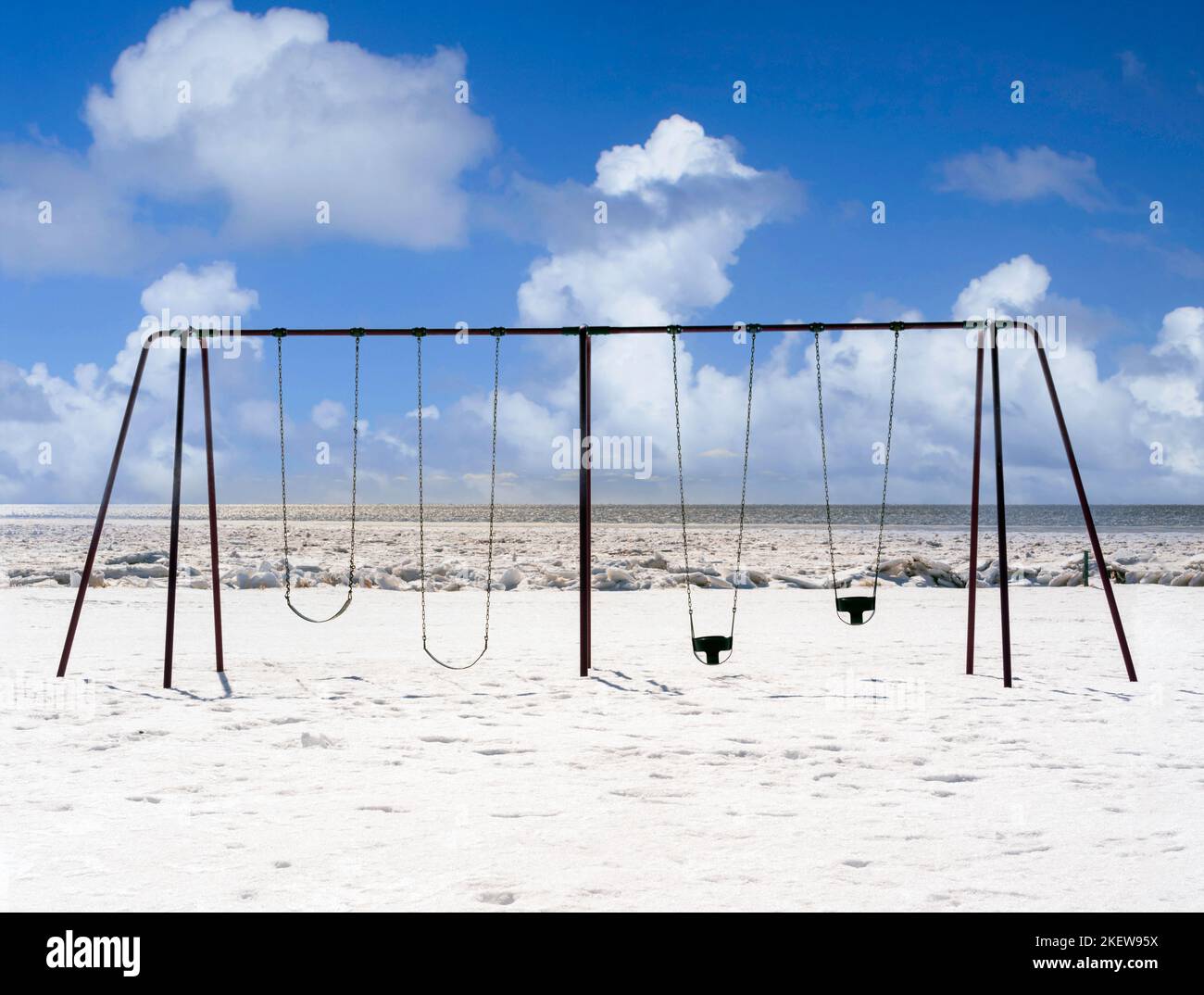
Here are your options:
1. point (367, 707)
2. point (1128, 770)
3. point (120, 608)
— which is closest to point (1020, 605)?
point (1128, 770)

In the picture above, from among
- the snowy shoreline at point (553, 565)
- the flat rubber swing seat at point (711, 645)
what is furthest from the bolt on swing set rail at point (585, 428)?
the snowy shoreline at point (553, 565)

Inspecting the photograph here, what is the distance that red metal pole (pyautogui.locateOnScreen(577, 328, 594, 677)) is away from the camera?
7.90 m

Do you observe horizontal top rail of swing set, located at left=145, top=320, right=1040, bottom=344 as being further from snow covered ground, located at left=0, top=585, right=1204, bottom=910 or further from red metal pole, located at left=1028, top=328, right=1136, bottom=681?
snow covered ground, located at left=0, top=585, right=1204, bottom=910

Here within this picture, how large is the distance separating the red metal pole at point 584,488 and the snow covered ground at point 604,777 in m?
0.32

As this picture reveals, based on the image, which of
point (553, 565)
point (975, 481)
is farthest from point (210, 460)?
point (553, 565)

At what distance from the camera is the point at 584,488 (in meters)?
8.05

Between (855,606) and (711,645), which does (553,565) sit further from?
(711,645)

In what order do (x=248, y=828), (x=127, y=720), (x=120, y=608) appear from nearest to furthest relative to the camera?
(x=248, y=828) → (x=127, y=720) → (x=120, y=608)

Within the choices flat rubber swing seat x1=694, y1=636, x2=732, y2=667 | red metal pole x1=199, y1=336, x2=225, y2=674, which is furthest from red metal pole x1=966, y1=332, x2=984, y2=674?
red metal pole x1=199, y1=336, x2=225, y2=674

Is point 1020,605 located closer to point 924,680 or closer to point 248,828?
point 924,680

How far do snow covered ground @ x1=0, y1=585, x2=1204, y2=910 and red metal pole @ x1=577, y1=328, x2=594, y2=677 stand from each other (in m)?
0.32

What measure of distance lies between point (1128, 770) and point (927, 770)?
3.55 ft

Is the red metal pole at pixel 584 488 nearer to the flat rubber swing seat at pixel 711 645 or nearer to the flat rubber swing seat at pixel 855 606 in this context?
the flat rubber swing seat at pixel 711 645

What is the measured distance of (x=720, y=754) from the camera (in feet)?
17.8
